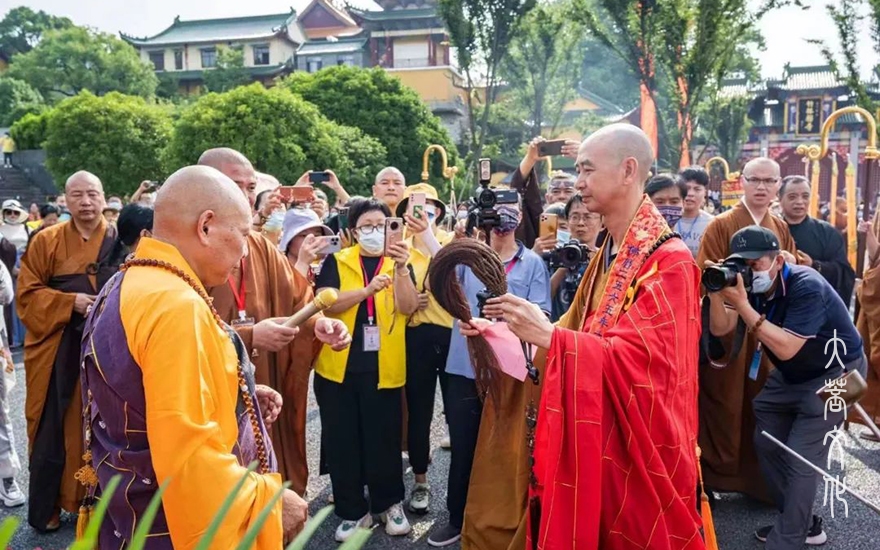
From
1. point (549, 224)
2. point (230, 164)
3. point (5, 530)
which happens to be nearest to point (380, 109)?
point (549, 224)

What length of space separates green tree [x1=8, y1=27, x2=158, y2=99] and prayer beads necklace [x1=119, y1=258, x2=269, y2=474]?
1605 inches

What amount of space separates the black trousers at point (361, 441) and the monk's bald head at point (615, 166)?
1881 mm

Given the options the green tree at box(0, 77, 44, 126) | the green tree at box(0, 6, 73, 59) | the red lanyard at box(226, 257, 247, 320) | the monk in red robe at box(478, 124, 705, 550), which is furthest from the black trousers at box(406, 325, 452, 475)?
the green tree at box(0, 6, 73, 59)

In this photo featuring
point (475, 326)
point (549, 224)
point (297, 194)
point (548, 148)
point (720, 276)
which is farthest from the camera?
point (297, 194)

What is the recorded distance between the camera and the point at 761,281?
3.53 metres

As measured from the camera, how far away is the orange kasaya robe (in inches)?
95.3

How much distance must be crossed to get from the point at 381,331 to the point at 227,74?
4093 cm

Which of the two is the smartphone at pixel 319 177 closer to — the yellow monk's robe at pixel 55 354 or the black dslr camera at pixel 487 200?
the yellow monk's robe at pixel 55 354

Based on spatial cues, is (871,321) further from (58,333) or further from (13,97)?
(13,97)

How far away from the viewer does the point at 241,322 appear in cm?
308

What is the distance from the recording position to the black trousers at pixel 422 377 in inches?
172

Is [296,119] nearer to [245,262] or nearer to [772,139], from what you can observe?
[245,262]

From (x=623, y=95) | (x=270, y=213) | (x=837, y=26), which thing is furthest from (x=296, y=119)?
(x=623, y=95)

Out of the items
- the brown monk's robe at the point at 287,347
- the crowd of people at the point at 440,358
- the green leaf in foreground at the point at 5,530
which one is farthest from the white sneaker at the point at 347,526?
the green leaf in foreground at the point at 5,530
